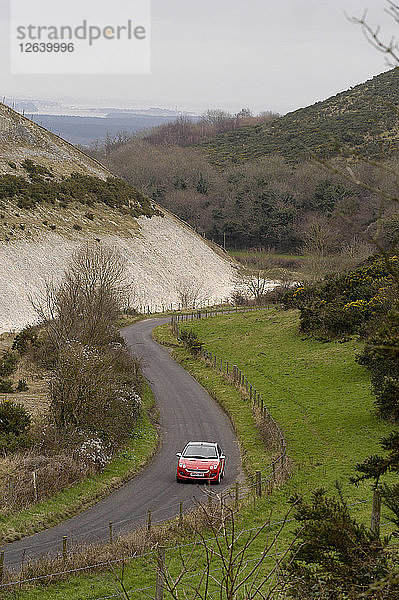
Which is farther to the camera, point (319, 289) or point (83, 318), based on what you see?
point (319, 289)

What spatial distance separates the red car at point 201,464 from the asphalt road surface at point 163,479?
334 millimetres

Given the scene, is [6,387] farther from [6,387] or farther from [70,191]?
[70,191]

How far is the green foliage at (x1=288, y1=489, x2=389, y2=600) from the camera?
6.49 metres

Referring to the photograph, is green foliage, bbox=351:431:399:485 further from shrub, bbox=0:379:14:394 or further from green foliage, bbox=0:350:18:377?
green foliage, bbox=0:350:18:377

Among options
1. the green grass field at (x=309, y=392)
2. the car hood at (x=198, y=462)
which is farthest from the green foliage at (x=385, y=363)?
the car hood at (x=198, y=462)

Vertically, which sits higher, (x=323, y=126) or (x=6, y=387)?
(x=323, y=126)

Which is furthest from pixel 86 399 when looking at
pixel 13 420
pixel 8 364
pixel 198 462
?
pixel 8 364

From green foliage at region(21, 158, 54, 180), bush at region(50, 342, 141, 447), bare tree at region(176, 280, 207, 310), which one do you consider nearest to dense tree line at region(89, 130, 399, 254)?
bare tree at region(176, 280, 207, 310)

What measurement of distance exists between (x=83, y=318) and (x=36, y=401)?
16.0ft

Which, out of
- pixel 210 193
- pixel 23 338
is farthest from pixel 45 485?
pixel 210 193

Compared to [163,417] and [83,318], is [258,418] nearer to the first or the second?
[163,417]

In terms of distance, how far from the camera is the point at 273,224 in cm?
9044

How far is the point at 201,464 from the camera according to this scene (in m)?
20.5

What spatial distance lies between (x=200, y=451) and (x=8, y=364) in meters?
15.5
